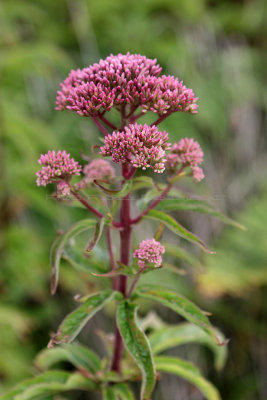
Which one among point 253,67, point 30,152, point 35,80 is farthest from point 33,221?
point 253,67

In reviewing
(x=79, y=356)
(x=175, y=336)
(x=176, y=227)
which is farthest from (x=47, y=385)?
(x=176, y=227)

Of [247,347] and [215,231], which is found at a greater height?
[215,231]

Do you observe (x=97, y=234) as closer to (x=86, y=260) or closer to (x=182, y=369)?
(x=86, y=260)

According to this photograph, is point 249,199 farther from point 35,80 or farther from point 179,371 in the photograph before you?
point 179,371

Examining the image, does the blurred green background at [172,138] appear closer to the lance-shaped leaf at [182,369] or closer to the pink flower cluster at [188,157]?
the lance-shaped leaf at [182,369]

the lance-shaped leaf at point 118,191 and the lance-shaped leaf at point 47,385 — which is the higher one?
the lance-shaped leaf at point 118,191

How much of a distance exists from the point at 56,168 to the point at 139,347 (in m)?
0.34

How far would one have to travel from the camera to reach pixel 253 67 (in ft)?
11.8

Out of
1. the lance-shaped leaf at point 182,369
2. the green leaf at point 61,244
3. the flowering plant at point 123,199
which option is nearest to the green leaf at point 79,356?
the flowering plant at point 123,199

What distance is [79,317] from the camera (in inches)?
28.1

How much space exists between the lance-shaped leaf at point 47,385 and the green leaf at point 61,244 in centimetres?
23

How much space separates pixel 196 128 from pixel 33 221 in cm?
155

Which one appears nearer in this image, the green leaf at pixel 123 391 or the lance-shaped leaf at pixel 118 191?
the lance-shaped leaf at pixel 118 191

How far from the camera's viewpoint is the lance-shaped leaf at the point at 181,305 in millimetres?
720
